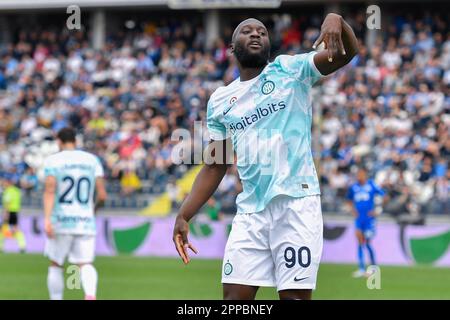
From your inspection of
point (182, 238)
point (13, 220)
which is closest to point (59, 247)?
point (182, 238)

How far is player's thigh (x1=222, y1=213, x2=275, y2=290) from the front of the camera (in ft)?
21.0

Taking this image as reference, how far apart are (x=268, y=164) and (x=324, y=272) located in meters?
13.4

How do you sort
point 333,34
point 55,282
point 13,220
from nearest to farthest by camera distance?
point 333,34, point 55,282, point 13,220

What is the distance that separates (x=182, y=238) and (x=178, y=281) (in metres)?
10.8

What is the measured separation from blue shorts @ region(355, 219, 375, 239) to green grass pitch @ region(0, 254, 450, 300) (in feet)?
2.70

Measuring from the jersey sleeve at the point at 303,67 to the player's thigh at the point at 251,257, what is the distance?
36.1 inches

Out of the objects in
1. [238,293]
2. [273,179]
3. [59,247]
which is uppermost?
[273,179]

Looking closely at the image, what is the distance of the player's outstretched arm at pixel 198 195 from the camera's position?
6762mm

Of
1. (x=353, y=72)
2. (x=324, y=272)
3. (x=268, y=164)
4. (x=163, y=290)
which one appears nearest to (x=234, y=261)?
(x=268, y=164)

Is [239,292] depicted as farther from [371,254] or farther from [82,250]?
[371,254]

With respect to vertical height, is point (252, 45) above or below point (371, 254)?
above

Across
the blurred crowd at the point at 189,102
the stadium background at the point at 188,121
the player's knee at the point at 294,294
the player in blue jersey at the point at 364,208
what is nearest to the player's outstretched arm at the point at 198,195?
the player's knee at the point at 294,294

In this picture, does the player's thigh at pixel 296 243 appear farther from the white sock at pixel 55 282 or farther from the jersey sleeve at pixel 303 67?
the white sock at pixel 55 282

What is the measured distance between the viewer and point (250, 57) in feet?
21.4
